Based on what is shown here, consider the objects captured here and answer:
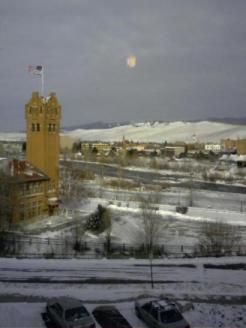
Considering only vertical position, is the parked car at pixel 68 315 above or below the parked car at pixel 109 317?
above

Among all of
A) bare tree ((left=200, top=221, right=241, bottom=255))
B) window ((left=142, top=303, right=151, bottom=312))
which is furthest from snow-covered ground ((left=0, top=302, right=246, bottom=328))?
bare tree ((left=200, top=221, right=241, bottom=255))

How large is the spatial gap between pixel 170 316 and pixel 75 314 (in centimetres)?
259

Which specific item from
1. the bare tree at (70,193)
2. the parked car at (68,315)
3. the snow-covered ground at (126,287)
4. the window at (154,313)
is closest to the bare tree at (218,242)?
the snow-covered ground at (126,287)

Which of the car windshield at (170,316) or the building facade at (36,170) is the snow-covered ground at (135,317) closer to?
→ the car windshield at (170,316)

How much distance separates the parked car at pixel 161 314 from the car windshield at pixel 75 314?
173cm

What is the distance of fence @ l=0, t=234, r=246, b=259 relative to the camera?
2069 centimetres

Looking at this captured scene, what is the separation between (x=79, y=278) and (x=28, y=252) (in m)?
7.21

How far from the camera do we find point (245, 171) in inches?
2842

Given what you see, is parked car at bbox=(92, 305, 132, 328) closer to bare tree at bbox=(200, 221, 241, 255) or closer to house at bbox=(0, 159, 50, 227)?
bare tree at bbox=(200, 221, 241, 255)

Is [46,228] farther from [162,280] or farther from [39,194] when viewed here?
[162,280]

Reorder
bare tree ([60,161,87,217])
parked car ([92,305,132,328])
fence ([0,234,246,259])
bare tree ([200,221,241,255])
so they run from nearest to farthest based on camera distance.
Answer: parked car ([92,305,132,328]) < fence ([0,234,246,259]) < bare tree ([200,221,241,255]) < bare tree ([60,161,87,217])

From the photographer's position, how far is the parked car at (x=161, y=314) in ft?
36.4

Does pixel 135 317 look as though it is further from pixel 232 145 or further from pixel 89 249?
pixel 232 145

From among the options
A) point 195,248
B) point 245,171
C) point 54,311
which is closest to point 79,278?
point 54,311
